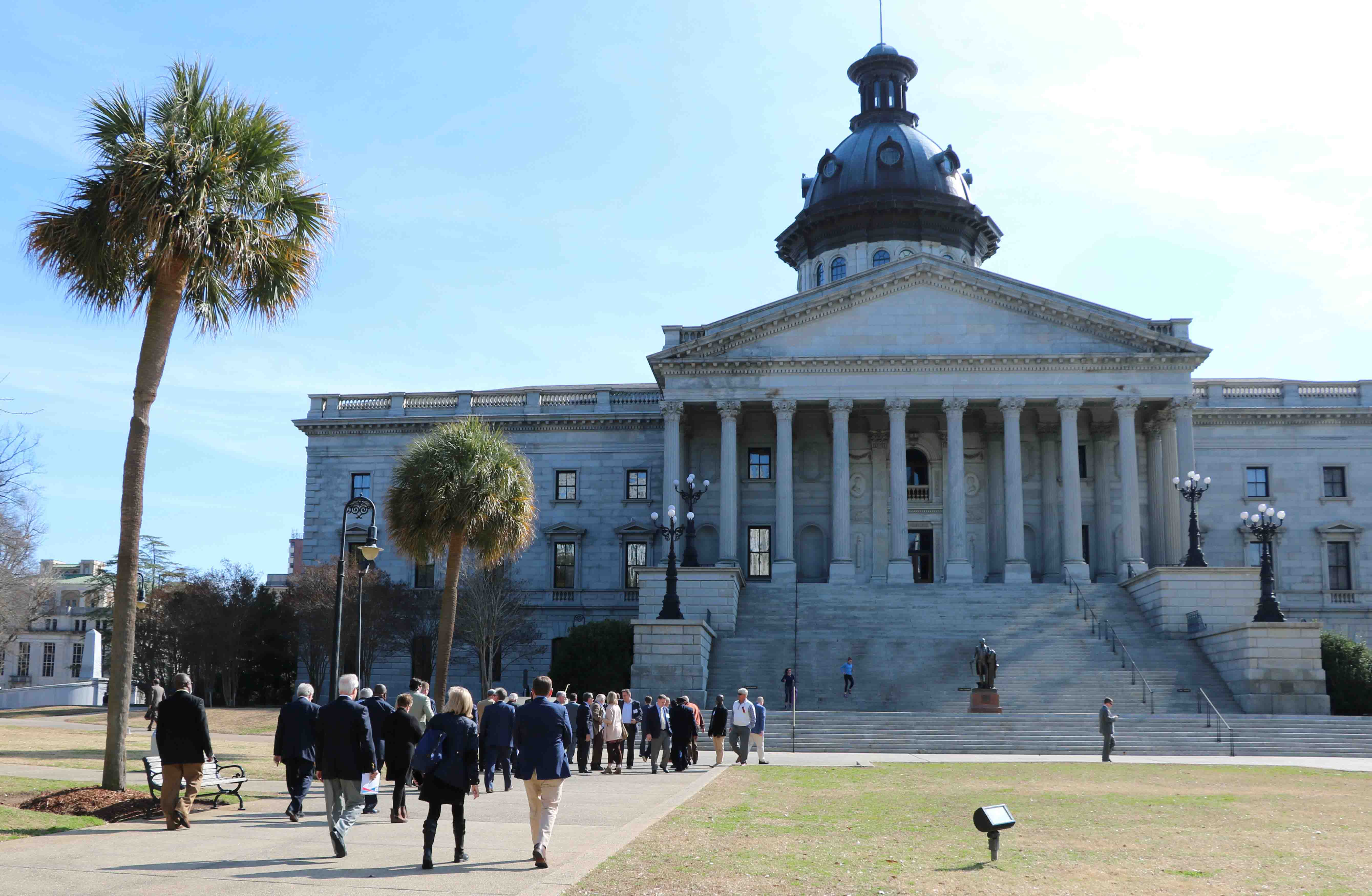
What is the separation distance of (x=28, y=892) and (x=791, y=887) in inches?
247

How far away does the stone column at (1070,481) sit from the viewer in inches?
2099

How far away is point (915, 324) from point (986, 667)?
21722mm

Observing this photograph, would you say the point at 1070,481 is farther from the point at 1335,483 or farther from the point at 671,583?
the point at 671,583

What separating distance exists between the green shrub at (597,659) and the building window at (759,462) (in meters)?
13.9

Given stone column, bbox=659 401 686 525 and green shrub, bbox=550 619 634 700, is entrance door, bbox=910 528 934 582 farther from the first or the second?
green shrub, bbox=550 619 634 700

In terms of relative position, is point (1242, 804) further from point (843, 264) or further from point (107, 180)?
point (843, 264)

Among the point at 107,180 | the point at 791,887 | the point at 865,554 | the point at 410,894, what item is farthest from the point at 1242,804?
the point at 865,554

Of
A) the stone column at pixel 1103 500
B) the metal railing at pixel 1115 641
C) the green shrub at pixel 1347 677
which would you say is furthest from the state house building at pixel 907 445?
the green shrub at pixel 1347 677

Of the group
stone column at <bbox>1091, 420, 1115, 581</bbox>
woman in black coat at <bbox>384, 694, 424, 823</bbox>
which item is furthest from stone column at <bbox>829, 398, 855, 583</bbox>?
woman in black coat at <bbox>384, 694, 424, 823</bbox>

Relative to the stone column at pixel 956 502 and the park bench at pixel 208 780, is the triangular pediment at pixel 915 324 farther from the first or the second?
the park bench at pixel 208 780

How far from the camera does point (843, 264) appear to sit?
69.4m

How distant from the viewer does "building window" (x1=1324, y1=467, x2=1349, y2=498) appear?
59531mm

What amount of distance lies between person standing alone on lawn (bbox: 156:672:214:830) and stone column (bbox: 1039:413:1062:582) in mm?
45309

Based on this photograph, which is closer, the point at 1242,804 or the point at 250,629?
the point at 1242,804
